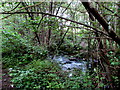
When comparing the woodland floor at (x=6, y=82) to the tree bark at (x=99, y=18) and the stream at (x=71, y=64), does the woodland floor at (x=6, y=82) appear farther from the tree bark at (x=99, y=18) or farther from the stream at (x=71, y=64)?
the tree bark at (x=99, y=18)

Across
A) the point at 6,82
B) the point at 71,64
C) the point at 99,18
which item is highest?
the point at 99,18

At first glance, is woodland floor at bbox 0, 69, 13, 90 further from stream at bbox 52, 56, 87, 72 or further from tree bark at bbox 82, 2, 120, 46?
tree bark at bbox 82, 2, 120, 46

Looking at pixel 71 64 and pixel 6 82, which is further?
pixel 71 64

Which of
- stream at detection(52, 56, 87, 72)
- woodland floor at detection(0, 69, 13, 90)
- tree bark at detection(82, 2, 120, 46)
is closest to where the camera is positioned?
tree bark at detection(82, 2, 120, 46)

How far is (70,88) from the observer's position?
212 cm

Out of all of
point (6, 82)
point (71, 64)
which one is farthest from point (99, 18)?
point (71, 64)

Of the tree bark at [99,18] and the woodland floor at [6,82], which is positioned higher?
the tree bark at [99,18]

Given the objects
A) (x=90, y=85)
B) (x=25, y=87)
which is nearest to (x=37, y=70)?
(x=25, y=87)

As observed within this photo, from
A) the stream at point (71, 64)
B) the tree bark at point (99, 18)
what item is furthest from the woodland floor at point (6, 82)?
the tree bark at point (99, 18)

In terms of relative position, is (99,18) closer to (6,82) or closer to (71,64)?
(6,82)

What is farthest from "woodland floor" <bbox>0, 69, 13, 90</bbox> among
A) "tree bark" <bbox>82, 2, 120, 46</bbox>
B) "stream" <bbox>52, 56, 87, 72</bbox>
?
"tree bark" <bbox>82, 2, 120, 46</bbox>

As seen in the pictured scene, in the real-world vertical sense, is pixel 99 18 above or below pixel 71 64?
above

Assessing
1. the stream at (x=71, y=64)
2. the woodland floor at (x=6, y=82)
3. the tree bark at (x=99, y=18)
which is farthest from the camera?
the stream at (x=71, y=64)

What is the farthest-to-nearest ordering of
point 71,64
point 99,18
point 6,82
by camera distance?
point 71,64
point 6,82
point 99,18
